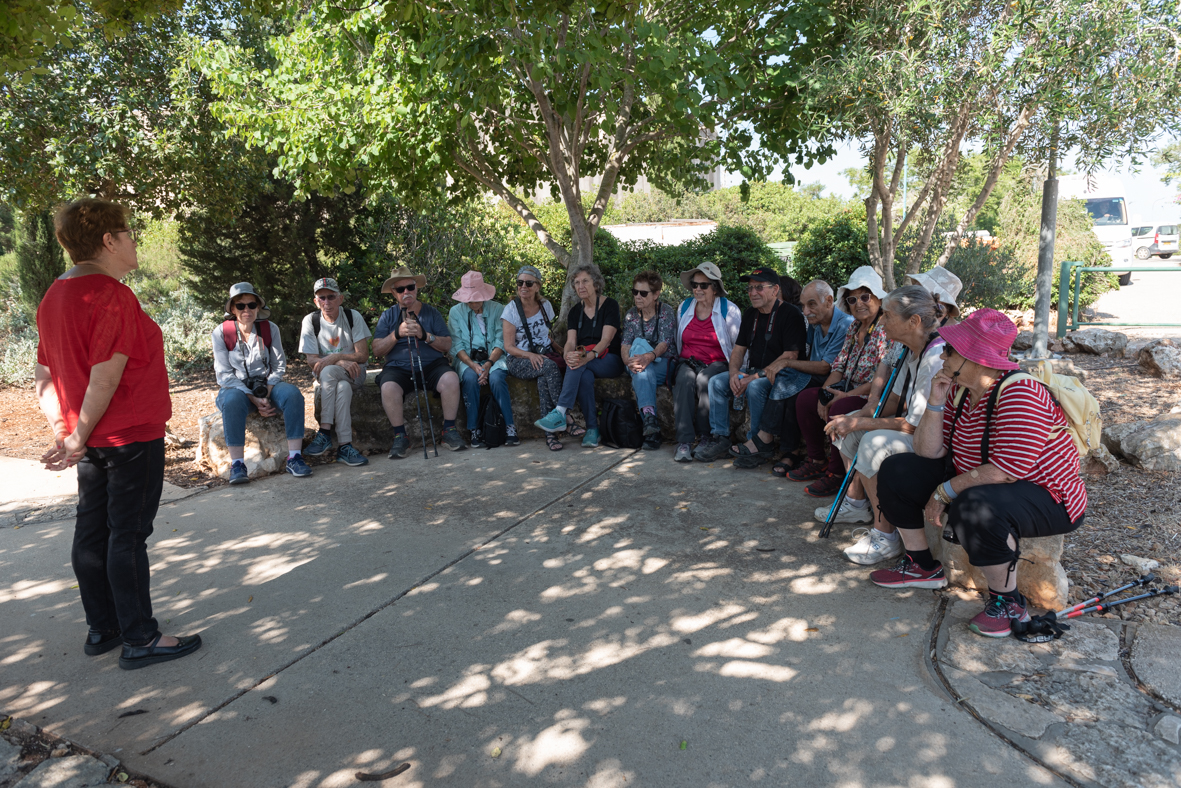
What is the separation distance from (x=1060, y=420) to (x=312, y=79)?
711 cm

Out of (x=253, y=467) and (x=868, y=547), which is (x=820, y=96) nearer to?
(x=868, y=547)

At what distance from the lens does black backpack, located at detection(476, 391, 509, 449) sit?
254 inches

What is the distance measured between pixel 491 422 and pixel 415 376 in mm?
747

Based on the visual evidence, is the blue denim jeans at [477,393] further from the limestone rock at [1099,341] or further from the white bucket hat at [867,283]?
the limestone rock at [1099,341]

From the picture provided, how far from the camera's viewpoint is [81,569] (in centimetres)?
318

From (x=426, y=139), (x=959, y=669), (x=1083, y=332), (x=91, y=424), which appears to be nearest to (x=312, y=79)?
(x=426, y=139)

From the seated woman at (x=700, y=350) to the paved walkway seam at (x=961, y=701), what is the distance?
2.61 metres

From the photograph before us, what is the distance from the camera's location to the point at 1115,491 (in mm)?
4527

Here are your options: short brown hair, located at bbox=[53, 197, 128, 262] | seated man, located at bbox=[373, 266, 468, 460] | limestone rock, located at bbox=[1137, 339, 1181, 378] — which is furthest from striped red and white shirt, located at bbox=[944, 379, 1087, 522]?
limestone rock, located at bbox=[1137, 339, 1181, 378]

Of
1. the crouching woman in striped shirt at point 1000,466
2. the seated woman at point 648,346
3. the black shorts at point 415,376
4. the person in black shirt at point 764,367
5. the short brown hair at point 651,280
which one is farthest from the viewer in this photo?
the black shorts at point 415,376

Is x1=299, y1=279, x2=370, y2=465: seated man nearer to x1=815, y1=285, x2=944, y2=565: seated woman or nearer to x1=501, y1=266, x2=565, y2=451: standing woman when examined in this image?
x1=501, y1=266, x2=565, y2=451: standing woman

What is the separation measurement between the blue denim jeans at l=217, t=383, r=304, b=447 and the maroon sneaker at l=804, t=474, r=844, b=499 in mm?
3810

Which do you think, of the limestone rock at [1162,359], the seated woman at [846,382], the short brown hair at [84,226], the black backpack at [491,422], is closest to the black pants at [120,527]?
the short brown hair at [84,226]

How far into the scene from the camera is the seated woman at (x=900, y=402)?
3.88m
